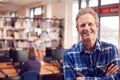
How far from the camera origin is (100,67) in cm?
154

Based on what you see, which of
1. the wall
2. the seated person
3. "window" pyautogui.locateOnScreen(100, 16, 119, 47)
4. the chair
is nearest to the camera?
the chair

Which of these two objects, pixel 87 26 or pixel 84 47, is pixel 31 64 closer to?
pixel 84 47

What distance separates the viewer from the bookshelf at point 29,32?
7988 millimetres

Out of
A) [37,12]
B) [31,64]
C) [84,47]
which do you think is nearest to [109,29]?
[31,64]

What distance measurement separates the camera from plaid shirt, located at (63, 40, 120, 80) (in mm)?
1539

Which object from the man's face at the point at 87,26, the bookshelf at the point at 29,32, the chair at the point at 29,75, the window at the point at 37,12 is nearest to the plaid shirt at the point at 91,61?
the man's face at the point at 87,26

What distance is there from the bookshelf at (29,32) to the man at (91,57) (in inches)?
258

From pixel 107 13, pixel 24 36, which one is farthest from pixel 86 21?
pixel 24 36

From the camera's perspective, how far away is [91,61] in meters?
1.54

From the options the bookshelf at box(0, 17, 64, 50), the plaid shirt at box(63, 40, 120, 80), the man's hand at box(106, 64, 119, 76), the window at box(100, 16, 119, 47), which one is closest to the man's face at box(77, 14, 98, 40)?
the plaid shirt at box(63, 40, 120, 80)

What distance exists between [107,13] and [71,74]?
571 cm

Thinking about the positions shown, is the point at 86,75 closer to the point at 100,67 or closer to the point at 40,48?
the point at 100,67

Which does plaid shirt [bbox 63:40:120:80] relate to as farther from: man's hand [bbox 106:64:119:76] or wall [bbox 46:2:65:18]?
wall [bbox 46:2:65:18]

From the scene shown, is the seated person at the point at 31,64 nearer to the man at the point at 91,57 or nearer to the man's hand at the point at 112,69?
the man at the point at 91,57
